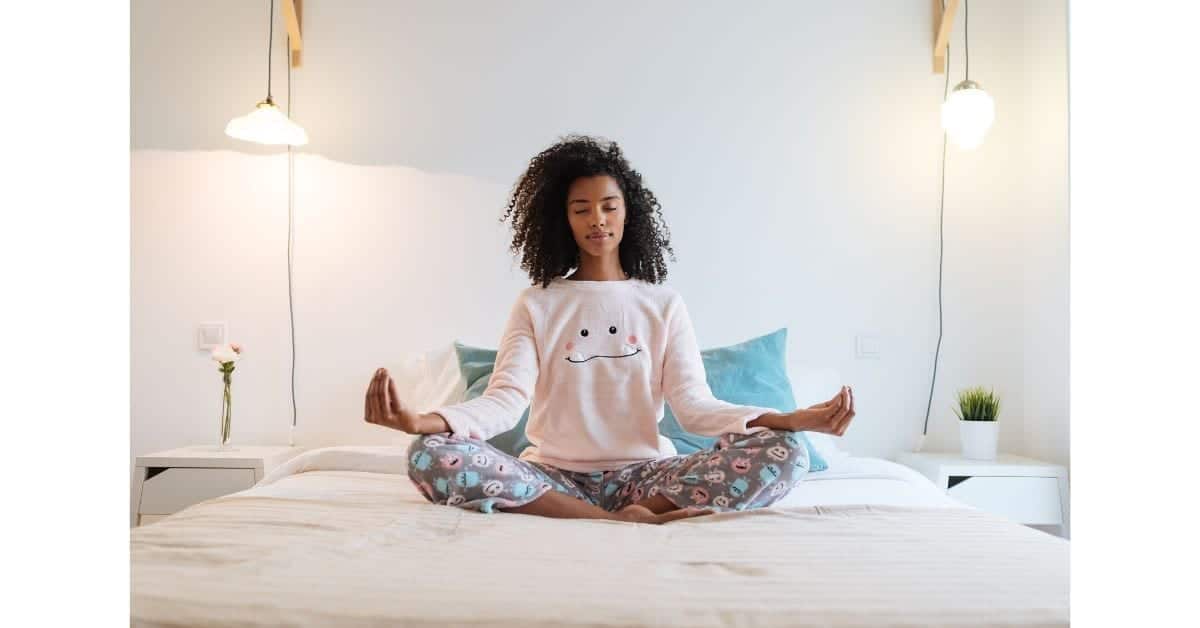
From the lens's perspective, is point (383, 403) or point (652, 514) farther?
point (652, 514)

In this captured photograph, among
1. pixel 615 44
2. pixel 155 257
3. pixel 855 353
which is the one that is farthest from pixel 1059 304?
pixel 155 257

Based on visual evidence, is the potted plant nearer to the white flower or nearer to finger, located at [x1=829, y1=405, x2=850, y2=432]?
finger, located at [x1=829, y1=405, x2=850, y2=432]

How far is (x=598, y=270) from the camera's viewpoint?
1.91 metres

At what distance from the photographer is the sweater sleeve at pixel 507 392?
1.57 metres

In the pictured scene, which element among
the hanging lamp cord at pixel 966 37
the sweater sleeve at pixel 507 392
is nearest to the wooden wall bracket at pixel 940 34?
the hanging lamp cord at pixel 966 37

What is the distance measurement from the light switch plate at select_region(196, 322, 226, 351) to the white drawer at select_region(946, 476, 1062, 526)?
2189 mm

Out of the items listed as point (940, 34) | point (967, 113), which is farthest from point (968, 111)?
point (940, 34)

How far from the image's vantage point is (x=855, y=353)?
2.83 m

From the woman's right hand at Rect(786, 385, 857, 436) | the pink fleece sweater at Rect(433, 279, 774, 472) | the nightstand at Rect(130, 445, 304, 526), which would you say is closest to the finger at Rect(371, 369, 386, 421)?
the pink fleece sweater at Rect(433, 279, 774, 472)

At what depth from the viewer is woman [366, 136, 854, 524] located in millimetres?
1472

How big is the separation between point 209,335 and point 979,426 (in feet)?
7.57

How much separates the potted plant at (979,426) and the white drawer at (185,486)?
2002 mm

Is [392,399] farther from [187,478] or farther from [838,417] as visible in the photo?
[187,478]
